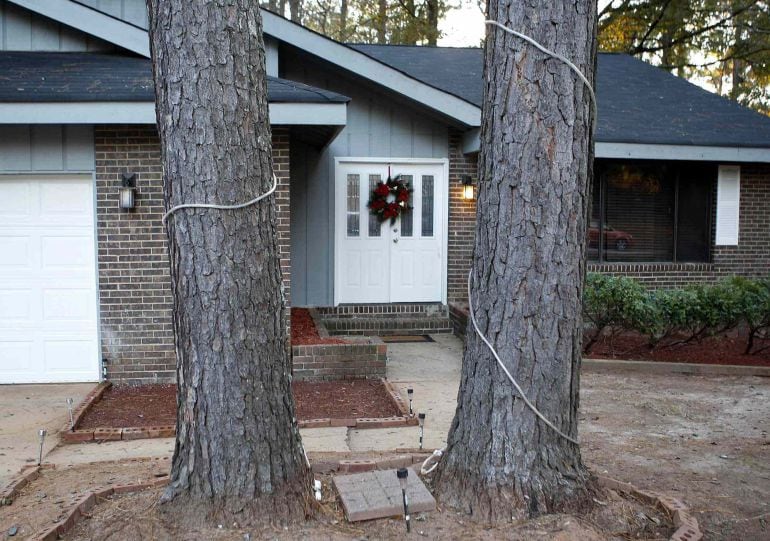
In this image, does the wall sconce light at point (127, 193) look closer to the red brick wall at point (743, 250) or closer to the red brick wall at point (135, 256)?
the red brick wall at point (135, 256)

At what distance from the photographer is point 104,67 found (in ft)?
25.4

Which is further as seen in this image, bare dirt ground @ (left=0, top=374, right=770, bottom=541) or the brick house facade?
the brick house facade

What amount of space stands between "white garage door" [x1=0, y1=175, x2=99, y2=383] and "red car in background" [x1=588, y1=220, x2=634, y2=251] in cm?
741

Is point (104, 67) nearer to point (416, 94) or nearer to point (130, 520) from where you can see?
point (416, 94)

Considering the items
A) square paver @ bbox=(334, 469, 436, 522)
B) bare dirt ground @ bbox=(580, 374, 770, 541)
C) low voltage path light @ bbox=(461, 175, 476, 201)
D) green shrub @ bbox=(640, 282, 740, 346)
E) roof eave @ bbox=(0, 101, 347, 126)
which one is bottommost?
bare dirt ground @ bbox=(580, 374, 770, 541)

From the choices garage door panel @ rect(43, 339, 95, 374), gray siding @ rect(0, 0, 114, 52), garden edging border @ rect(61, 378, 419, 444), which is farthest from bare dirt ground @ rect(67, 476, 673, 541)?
gray siding @ rect(0, 0, 114, 52)

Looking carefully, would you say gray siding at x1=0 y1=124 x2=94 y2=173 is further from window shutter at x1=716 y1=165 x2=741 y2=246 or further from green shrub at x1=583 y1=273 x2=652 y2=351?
window shutter at x1=716 y1=165 x2=741 y2=246

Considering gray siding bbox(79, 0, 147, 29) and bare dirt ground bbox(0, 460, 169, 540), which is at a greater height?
gray siding bbox(79, 0, 147, 29)

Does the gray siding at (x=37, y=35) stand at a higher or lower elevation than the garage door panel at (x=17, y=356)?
higher

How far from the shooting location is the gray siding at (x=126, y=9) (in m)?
8.85

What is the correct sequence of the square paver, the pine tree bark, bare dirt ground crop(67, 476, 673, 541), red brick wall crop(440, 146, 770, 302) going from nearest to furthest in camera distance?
bare dirt ground crop(67, 476, 673, 541)
the square paver
red brick wall crop(440, 146, 770, 302)
the pine tree bark

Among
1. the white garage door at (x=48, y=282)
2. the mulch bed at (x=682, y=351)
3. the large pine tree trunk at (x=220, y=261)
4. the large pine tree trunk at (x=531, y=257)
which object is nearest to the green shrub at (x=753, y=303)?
the mulch bed at (x=682, y=351)

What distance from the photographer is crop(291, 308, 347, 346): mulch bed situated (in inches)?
305

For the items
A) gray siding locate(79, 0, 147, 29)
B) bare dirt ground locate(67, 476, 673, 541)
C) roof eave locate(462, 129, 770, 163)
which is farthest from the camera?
roof eave locate(462, 129, 770, 163)
